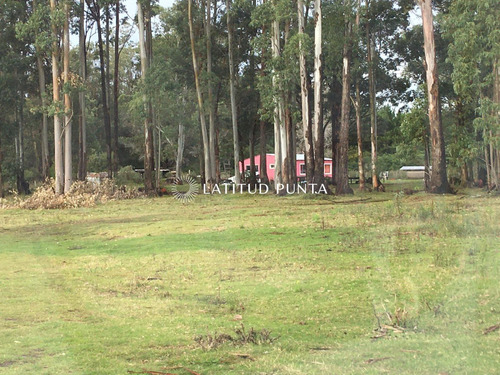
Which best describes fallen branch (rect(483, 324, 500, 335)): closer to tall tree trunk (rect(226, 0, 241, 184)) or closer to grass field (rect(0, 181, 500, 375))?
grass field (rect(0, 181, 500, 375))

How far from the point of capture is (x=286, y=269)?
388 inches

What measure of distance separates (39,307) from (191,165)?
58.5 metres

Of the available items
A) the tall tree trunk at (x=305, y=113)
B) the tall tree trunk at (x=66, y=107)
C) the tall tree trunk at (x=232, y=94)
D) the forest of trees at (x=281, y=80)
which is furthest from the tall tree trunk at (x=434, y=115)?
the tall tree trunk at (x=232, y=94)

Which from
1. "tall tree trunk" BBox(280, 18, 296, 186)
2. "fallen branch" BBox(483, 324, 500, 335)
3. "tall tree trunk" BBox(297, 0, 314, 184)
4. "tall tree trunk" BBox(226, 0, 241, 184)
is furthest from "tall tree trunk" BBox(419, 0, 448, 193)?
"fallen branch" BBox(483, 324, 500, 335)

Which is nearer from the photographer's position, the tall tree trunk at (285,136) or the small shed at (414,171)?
the tall tree trunk at (285,136)

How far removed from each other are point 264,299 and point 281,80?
74.6 feet

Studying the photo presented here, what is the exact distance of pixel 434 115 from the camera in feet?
77.2

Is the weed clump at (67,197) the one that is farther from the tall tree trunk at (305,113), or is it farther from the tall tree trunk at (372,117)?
the tall tree trunk at (372,117)

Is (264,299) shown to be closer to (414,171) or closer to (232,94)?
(232,94)

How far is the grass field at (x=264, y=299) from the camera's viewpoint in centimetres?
555

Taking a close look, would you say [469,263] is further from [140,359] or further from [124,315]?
[140,359]

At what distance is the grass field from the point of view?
555cm

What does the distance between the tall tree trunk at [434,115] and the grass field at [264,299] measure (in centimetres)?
794

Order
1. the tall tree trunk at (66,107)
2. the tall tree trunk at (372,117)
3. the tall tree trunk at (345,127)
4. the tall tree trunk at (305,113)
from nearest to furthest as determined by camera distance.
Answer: the tall tree trunk at (66,107)
the tall tree trunk at (305,113)
the tall tree trunk at (345,127)
the tall tree trunk at (372,117)
